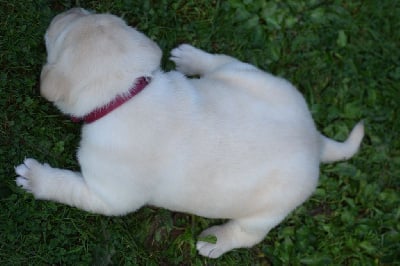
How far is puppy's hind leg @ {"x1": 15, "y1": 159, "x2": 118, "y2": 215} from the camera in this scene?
366 centimetres

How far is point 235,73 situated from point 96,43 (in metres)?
1.19

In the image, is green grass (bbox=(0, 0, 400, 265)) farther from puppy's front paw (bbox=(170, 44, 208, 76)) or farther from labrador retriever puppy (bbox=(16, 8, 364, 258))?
labrador retriever puppy (bbox=(16, 8, 364, 258))

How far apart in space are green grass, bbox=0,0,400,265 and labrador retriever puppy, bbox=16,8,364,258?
0.36 m

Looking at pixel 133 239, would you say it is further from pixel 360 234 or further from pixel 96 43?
pixel 360 234

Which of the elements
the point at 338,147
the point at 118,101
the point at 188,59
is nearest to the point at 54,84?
the point at 118,101

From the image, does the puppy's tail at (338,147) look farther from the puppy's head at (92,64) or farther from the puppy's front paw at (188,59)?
the puppy's head at (92,64)

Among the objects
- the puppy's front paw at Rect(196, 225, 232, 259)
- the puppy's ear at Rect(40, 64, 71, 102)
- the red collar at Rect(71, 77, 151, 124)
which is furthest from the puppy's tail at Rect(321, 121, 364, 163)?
the puppy's ear at Rect(40, 64, 71, 102)

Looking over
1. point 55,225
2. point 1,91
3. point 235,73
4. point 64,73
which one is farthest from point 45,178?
point 235,73

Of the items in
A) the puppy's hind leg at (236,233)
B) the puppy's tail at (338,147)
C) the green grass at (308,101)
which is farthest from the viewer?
the puppy's tail at (338,147)

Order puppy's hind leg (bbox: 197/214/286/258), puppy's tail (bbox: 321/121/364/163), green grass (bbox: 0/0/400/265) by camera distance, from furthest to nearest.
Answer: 1. puppy's tail (bbox: 321/121/364/163)
2. green grass (bbox: 0/0/400/265)
3. puppy's hind leg (bbox: 197/214/286/258)

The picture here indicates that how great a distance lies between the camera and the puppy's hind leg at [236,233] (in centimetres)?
384

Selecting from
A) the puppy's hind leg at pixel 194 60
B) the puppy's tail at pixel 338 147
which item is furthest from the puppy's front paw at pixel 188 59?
the puppy's tail at pixel 338 147

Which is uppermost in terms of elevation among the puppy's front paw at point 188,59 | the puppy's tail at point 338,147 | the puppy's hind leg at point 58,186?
the puppy's front paw at point 188,59

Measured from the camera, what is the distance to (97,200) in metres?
3.63
